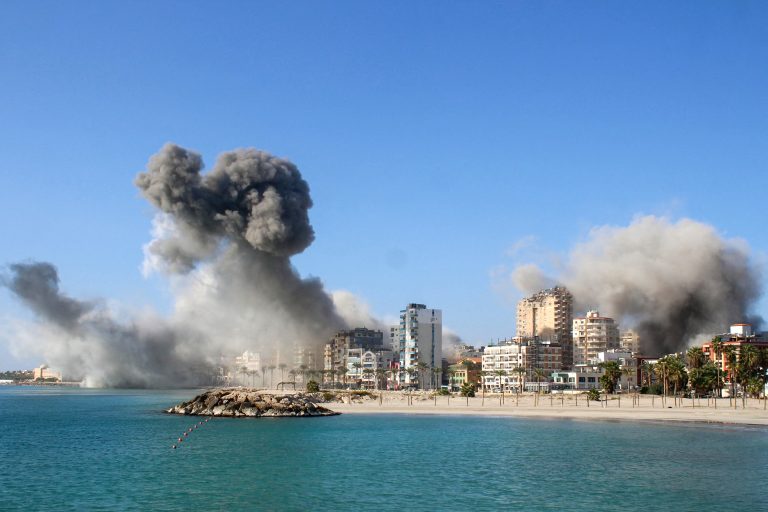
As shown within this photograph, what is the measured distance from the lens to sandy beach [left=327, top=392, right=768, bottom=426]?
4264 inches

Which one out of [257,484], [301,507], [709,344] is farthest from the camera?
[709,344]

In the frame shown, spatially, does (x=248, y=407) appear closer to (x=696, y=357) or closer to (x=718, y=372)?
(x=696, y=357)

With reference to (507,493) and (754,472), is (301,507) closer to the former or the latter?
(507,493)

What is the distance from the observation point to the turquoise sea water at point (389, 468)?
4850 cm

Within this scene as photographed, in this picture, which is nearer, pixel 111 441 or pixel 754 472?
pixel 754 472

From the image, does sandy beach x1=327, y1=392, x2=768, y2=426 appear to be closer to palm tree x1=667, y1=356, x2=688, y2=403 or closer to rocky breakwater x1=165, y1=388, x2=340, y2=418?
palm tree x1=667, y1=356, x2=688, y2=403

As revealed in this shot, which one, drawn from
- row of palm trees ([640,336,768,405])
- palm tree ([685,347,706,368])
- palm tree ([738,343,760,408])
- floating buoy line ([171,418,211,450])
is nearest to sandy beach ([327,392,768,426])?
row of palm trees ([640,336,768,405])

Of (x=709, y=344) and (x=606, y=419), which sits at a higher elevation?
(x=709, y=344)

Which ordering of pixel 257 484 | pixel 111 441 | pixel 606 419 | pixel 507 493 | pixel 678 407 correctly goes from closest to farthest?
pixel 507 493 → pixel 257 484 → pixel 111 441 → pixel 606 419 → pixel 678 407

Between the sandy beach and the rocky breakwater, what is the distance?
11.4 m

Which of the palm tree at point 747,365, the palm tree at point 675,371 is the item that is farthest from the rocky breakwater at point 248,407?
the palm tree at point 747,365

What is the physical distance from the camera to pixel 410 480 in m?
56.9

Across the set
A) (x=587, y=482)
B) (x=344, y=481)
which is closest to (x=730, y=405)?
(x=587, y=482)

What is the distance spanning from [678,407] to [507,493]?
85.6 m
